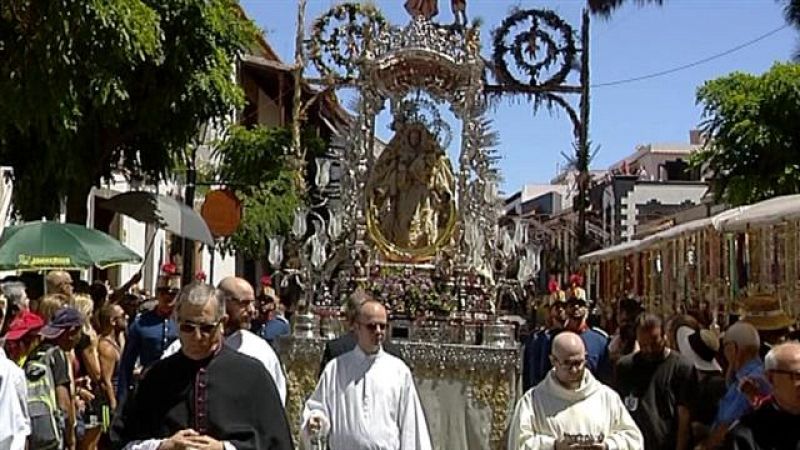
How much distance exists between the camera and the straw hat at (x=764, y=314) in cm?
779

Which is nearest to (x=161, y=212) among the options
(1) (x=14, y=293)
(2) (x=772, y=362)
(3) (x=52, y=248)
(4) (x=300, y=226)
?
(4) (x=300, y=226)

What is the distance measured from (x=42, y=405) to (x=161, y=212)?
7528mm

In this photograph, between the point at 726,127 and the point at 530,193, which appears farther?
the point at 530,193

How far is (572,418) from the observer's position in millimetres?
6328

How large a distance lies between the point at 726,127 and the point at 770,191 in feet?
4.55

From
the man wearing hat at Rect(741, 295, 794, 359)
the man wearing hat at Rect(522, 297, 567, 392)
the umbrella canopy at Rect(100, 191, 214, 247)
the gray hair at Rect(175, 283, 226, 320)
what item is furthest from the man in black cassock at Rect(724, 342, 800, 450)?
the umbrella canopy at Rect(100, 191, 214, 247)

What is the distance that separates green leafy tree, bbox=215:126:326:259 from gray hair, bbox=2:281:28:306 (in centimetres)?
1520

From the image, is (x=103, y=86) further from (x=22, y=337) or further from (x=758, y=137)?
(x=758, y=137)

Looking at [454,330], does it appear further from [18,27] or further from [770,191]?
[770,191]

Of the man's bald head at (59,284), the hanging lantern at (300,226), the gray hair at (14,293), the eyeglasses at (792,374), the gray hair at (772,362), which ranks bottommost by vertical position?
the eyeglasses at (792,374)

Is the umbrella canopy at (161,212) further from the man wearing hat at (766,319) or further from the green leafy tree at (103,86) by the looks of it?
the man wearing hat at (766,319)

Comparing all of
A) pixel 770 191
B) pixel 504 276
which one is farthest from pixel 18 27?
pixel 770 191

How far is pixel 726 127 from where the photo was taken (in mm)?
20797

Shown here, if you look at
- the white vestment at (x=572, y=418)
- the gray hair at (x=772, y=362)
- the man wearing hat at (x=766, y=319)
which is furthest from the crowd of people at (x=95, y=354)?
the man wearing hat at (x=766, y=319)
